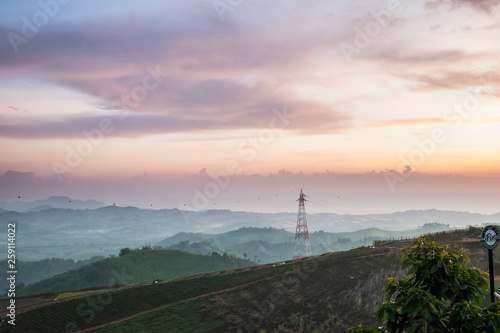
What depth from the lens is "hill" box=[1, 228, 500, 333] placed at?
249 ft

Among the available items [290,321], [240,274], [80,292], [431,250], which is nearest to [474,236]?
[290,321]

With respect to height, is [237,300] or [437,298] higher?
[437,298]

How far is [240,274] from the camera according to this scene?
11612cm

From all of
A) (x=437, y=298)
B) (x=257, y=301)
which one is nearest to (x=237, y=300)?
(x=257, y=301)

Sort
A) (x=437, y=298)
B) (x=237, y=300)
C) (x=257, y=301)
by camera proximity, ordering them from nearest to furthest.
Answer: (x=437, y=298) → (x=257, y=301) → (x=237, y=300)

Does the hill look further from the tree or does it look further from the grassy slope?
the tree

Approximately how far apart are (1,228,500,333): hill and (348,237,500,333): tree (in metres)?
59.4

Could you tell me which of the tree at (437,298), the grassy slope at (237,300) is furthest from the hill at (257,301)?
the tree at (437,298)

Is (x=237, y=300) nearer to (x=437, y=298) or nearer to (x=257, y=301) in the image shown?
(x=257, y=301)

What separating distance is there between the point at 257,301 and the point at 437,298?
77.9 meters

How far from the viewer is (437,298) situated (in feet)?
46.9

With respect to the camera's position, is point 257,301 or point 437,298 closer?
point 437,298

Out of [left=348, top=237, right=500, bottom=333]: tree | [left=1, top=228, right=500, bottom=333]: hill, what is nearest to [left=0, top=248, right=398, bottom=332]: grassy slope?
[left=1, top=228, right=500, bottom=333]: hill

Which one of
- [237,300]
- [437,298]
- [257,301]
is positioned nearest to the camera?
[437,298]
